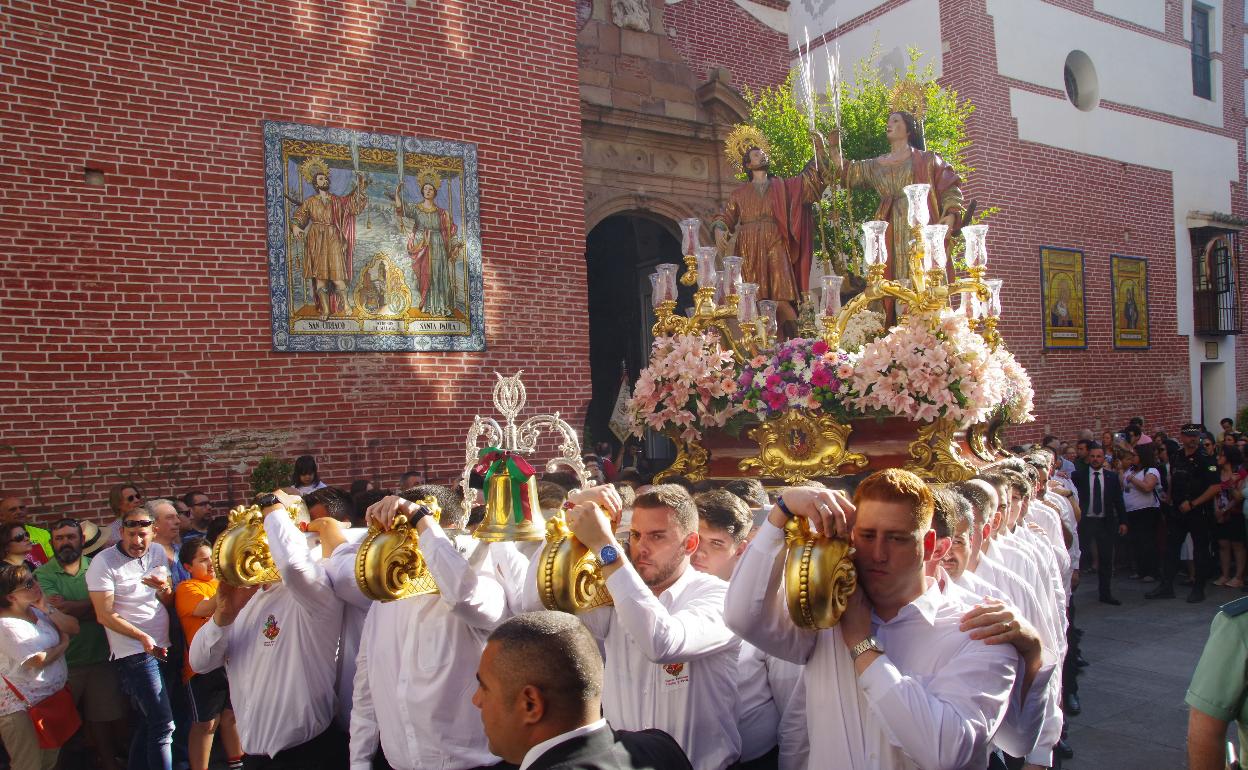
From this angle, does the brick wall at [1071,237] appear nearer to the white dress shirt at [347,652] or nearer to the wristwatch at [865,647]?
the white dress shirt at [347,652]

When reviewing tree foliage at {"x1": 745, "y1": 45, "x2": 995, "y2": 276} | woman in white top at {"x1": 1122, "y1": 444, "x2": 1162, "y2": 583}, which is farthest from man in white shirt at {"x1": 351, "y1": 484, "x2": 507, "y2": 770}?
tree foliage at {"x1": 745, "y1": 45, "x2": 995, "y2": 276}

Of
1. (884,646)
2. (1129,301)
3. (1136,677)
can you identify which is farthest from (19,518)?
(1129,301)

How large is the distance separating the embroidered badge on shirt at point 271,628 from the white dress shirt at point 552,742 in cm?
231

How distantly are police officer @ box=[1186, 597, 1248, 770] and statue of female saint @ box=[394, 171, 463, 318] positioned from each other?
778 cm

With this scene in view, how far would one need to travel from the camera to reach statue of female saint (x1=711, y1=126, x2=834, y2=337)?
7.72 meters

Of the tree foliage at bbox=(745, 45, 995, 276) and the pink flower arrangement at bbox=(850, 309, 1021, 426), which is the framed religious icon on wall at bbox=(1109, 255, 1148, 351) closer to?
the tree foliage at bbox=(745, 45, 995, 276)

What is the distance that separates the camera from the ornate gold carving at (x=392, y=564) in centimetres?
297

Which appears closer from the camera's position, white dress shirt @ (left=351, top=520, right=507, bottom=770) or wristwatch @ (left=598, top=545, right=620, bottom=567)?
wristwatch @ (left=598, top=545, right=620, bottom=567)

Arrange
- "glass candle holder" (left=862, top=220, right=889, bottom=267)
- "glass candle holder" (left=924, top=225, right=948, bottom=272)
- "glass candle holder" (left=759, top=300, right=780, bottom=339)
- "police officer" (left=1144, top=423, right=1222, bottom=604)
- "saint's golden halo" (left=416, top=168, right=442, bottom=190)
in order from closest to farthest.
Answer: "glass candle holder" (left=924, top=225, right=948, bottom=272) < "glass candle holder" (left=862, top=220, right=889, bottom=267) < "glass candle holder" (left=759, top=300, right=780, bottom=339) < "saint's golden halo" (left=416, top=168, right=442, bottom=190) < "police officer" (left=1144, top=423, right=1222, bottom=604)

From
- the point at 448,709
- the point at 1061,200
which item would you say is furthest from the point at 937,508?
the point at 1061,200

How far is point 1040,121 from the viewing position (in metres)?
15.7

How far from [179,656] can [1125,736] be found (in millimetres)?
5747

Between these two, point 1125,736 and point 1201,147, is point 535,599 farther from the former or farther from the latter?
point 1201,147

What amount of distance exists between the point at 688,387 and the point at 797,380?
74 centimetres
